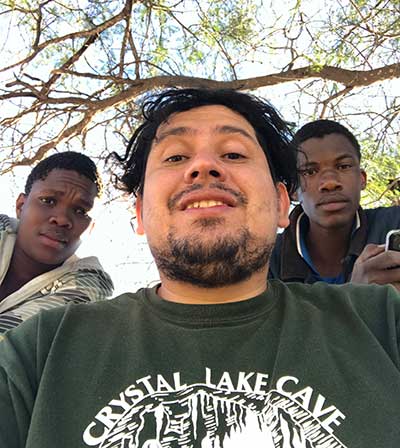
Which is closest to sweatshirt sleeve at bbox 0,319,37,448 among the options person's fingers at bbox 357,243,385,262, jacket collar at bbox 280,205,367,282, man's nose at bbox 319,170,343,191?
person's fingers at bbox 357,243,385,262

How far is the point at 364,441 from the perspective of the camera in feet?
3.27

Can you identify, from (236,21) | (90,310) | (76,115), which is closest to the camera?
(90,310)

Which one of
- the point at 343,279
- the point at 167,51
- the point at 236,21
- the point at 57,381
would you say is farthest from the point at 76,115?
the point at 57,381

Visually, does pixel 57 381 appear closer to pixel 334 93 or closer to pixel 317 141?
pixel 317 141

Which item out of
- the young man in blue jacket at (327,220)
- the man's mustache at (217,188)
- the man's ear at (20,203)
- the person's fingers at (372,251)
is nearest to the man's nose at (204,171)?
the man's mustache at (217,188)

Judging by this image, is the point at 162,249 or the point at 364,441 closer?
the point at 364,441

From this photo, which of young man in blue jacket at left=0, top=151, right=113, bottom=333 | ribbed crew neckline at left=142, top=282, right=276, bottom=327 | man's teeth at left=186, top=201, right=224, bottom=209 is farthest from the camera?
young man in blue jacket at left=0, top=151, right=113, bottom=333

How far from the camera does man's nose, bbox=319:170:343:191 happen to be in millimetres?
2412

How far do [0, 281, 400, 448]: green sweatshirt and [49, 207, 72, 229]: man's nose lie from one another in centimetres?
94

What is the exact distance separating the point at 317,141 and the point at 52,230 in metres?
1.32

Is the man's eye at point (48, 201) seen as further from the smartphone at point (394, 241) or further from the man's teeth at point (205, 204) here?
the smartphone at point (394, 241)

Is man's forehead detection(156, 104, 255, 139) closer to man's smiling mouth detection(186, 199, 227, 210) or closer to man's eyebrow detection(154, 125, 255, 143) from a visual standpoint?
man's eyebrow detection(154, 125, 255, 143)

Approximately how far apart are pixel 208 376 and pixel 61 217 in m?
1.33

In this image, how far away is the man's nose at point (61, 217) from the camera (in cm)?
224
